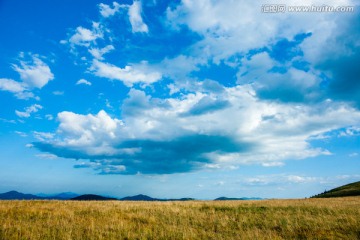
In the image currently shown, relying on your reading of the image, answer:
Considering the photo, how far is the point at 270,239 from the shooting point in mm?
11133

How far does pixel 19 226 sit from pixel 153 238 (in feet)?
22.5

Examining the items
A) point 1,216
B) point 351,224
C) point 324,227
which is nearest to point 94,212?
point 1,216

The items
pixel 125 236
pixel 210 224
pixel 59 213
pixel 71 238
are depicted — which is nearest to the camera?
pixel 71 238

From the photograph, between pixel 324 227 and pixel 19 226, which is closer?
pixel 19 226

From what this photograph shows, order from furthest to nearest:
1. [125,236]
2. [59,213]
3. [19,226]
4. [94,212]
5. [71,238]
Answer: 1. [94,212]
2. [59,213]
3. [19,226]
4. [125,236]
5. [71,238]

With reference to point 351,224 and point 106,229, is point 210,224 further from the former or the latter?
point 351,224

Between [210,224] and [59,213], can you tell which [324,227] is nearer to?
[210,224]

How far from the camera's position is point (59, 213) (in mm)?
17422

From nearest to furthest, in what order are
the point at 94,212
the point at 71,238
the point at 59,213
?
the point at 71,238 → the point at 59,213 → the point at 94,212

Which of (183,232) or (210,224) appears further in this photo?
(210,224)

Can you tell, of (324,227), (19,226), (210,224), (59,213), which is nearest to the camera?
(19,226)

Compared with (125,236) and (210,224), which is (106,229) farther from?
(210,224)

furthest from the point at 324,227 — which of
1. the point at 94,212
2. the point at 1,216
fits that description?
the point at 1,216

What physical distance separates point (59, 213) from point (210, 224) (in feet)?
33.5
